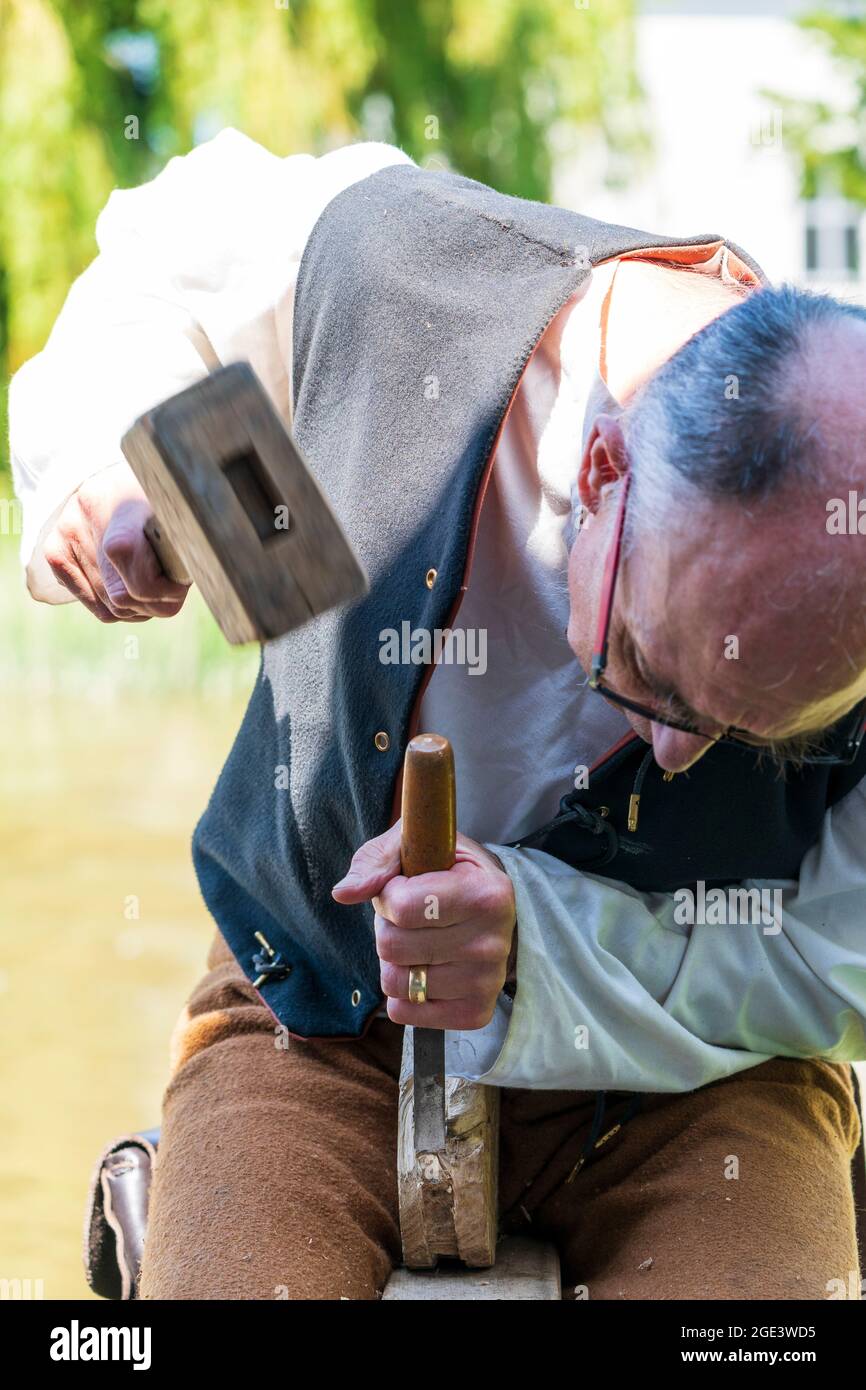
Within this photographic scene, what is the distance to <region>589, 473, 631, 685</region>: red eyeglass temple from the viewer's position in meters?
1.30

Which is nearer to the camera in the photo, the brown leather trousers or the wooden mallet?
the wooden mallet

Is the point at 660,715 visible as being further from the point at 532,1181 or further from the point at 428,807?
the point at 532,1181

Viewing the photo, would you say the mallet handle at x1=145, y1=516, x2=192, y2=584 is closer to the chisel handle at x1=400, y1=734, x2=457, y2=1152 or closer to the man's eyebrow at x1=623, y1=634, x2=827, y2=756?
the chisel handle at x1=400, y1=734, x2=457, y2=1152

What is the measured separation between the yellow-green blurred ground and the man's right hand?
145 centimetres

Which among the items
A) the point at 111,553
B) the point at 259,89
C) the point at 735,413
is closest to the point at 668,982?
the point at 735,413

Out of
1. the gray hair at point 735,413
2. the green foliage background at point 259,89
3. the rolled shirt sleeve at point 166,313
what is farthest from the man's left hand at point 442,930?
the green foliage background at point 259,89

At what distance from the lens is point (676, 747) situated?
1.33m

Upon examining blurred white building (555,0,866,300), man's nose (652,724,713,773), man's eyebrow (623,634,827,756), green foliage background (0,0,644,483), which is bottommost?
man's nose (652,724,713,773)

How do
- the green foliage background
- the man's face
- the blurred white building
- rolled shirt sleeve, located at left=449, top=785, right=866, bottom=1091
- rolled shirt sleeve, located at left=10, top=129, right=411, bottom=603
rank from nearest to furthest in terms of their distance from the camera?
the man's face
rolled shirt sleeve, located at left=449, top=785, right=866, bottom=1091
rolled shirt sleeve, located at left=10, top=129, right=411, bottom=603
the green foliage background
the blurred white building

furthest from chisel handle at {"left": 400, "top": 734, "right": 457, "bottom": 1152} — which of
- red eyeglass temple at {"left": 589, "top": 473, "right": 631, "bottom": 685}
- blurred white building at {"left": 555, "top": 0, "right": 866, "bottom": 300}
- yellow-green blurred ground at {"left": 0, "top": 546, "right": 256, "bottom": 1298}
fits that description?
blurred white building at {"left": 555, "top": 0, "right": 866, "bottom": 300}

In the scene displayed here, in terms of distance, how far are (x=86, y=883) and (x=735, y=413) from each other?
353 centimetres

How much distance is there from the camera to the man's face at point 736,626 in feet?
3.84

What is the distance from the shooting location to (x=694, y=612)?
1.22 m

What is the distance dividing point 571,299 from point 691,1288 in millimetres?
1010
